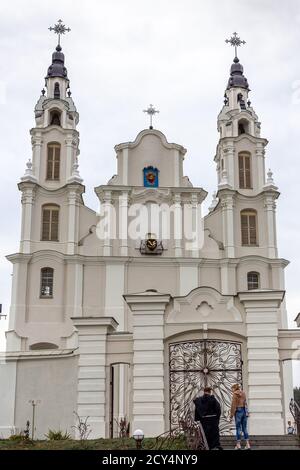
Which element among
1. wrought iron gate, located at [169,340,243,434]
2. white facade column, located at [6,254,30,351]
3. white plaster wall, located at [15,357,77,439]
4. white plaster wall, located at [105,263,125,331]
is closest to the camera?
wrought iron gate, located at [169,340,243,434]

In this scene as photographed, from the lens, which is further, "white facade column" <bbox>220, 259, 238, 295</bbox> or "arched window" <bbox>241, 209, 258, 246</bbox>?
"arched window" <bbox>241, 209, 258, 246</bbox>

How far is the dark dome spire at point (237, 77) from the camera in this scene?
3972 centimetres

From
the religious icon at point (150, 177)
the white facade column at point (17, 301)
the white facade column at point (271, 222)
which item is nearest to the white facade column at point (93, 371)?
the white facade column at point (17, 301)

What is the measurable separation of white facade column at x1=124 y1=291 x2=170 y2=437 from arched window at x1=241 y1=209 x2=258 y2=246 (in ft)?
47.7

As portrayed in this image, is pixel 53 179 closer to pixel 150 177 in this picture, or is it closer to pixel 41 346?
pixel 150 177

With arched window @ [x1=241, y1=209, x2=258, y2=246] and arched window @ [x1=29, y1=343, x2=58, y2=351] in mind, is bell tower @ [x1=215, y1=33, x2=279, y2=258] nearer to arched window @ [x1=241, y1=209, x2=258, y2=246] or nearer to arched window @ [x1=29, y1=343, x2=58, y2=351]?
arched window @ [x1=241, y1=209, x2=258, y2=246]

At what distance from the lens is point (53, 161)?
3562 centimetres

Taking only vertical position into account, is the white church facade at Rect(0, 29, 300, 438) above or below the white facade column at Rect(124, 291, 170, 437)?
above

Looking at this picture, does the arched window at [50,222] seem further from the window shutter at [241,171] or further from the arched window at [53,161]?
the window shutter at [241,171]

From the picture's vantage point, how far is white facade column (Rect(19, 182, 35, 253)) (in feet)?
108

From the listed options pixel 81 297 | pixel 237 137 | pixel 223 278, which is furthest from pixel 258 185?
pixel 81 297

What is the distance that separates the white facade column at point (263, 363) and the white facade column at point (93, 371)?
4.14 m

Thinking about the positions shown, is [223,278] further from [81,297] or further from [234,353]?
[234,353]

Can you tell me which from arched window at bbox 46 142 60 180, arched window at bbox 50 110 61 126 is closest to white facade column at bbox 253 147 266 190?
arched window at bbox 46 142 60 180
